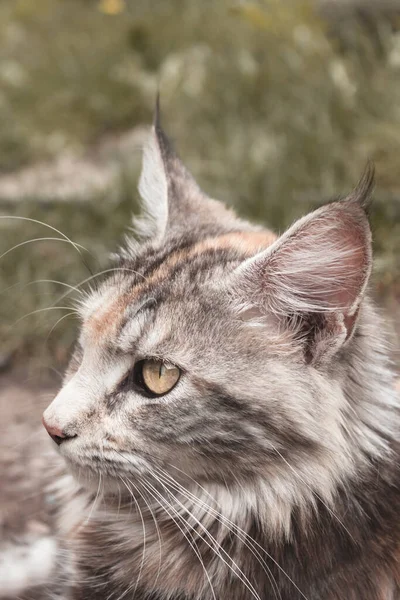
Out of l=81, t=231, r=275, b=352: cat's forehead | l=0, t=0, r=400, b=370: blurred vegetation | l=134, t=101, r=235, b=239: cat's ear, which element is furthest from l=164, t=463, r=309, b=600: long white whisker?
l=0, t=0, r=400, b=370: blurred vegetation

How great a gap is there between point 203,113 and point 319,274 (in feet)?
12.0

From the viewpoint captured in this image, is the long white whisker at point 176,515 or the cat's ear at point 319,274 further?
the long white whisker at point 176,515

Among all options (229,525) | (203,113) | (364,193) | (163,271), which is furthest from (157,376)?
(203,113)

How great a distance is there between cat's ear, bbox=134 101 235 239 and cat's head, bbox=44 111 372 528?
0.39 metres

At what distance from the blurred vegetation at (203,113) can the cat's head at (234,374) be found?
3.33 feet

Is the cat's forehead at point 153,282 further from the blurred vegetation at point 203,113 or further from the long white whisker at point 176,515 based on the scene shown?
the blurred vegetation at point 203,113

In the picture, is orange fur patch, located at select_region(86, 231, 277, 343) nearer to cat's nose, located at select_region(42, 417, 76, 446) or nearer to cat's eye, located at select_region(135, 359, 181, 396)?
cat's eye, located at select_region(135, 359, 181, 396)

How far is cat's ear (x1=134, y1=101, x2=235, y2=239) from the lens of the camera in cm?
217

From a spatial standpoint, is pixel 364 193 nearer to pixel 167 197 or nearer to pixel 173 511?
pixel 167 197

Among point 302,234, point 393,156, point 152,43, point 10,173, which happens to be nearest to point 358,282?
point 302,234

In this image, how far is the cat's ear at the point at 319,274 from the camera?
1562 millimetres

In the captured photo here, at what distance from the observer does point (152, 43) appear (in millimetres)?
6348

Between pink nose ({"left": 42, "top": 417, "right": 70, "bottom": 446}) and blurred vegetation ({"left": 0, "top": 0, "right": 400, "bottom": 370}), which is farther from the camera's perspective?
blurred vegetation ({"left": 0, "top": 0, "right": 400, "bottom": 370})

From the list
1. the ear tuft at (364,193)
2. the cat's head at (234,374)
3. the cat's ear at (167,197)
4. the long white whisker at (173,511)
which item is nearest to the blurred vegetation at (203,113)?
the cat's ear at (167,197)
